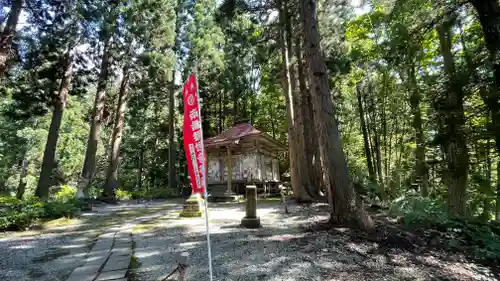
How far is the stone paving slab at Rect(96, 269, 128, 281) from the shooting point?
3.77m

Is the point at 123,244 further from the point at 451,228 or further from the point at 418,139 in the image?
the point at 418,139

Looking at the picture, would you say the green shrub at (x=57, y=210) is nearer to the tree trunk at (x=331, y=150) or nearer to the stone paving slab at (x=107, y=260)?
the stone paving slab at (x=107, y=260)

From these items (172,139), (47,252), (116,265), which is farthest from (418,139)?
(172,139)

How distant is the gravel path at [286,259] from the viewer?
3934 millimetres

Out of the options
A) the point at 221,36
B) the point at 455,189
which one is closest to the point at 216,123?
the point at 221,36

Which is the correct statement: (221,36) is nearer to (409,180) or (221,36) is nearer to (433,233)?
(409,180)

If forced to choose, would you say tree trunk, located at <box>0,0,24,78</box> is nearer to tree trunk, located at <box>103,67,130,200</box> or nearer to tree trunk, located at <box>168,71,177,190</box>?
tree trunk, located at <box>103,67,130,200</box>

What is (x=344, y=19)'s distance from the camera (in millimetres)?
12734

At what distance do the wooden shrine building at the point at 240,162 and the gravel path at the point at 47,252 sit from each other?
864 centimetres

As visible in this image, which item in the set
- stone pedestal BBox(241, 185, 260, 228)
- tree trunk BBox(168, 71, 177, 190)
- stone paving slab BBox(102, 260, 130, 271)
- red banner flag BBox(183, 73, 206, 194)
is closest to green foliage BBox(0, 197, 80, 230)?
stone paving slab BBox(102, 260, 130, 271)

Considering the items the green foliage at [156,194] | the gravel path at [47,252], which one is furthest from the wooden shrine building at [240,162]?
the gravel path at [47,252]

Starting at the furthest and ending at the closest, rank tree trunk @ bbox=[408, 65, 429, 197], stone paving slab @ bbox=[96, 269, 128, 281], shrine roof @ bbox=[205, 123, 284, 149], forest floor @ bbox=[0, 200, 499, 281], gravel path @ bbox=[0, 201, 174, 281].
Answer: shrine roof @ bbox=[205, 123, 284, 149] < tree trunk @ bbox=[408, 65, 429, 197] < gravel path @ bbox=[0, 201, 174, 281] < forest floor @ bbox=[0, 200, 499, 281] < stone paving slab @ bbox=[96, 269, 128, 281]

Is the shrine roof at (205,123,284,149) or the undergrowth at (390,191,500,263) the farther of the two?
the shrine roof at (205,123,284,149)

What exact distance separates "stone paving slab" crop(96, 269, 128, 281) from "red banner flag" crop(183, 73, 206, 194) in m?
1.50
